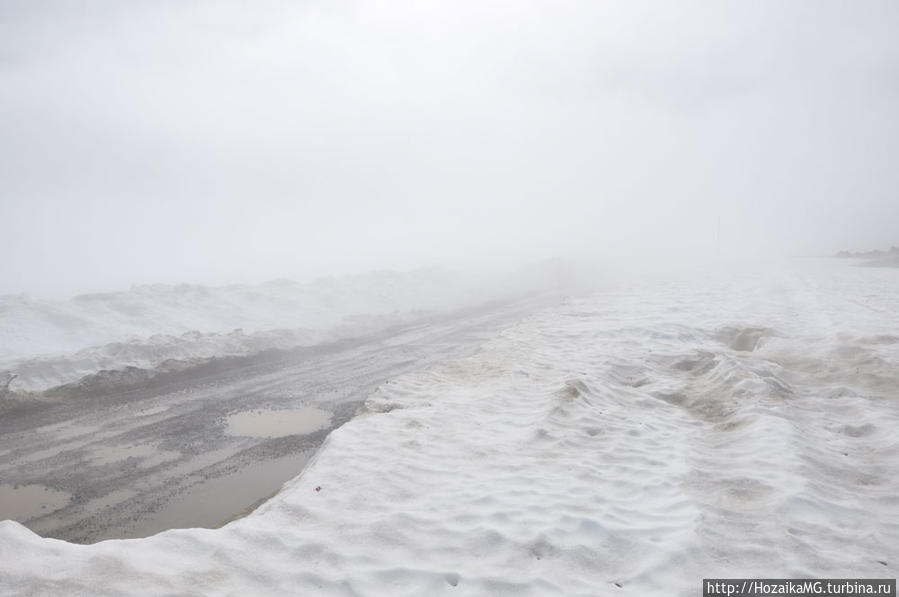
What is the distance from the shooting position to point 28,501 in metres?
6.21

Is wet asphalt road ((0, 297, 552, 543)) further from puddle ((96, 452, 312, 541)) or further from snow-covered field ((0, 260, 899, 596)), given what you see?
snow-covered field ((0, 260, 899, 596))

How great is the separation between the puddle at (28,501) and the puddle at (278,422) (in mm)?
2476

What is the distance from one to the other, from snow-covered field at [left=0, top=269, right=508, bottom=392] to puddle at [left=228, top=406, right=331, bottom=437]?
16.3 ft

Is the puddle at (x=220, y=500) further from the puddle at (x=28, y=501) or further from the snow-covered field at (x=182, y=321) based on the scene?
the snow-covered field at (x=182, y=321)

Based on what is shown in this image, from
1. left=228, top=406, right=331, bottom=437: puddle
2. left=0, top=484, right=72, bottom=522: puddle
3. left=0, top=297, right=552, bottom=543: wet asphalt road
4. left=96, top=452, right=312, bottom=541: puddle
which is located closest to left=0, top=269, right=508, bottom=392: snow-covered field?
left=0, top=297, right=552, bottom=543: wet asphalt road

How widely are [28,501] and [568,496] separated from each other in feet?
20.9

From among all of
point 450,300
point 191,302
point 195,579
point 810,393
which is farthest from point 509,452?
point 450,300

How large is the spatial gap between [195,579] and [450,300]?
2350 cm

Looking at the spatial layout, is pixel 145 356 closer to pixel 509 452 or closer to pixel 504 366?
pixel 504 366

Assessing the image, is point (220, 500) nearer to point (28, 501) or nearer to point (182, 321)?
point (28, 501)

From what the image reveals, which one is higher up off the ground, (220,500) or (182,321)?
(182,321)

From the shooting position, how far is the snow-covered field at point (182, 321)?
12.9m

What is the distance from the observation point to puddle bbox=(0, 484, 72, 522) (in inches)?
232

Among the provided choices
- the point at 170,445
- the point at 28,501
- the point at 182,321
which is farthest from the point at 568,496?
the point at 182,321
